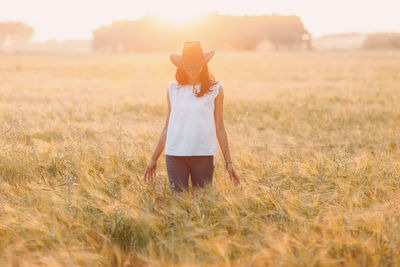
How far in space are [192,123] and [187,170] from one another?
1.51 ft

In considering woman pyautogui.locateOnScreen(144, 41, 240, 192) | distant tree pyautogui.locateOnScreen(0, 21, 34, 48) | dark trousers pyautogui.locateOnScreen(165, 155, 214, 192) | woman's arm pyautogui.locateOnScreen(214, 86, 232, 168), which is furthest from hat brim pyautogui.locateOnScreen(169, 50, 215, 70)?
distant tree pyautogui.locateOnScreen(0, 21, 34, 48)

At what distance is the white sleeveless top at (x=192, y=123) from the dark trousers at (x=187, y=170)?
11cm

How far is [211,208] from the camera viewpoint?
314 centimetres

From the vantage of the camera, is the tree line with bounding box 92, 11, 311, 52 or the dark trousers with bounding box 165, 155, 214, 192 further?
the tree line with bounding box 92, 11, 311, 52

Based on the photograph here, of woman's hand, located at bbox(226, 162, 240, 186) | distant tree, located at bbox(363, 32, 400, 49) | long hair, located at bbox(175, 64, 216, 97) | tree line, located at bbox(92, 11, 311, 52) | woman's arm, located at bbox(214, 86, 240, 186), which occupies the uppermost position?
tree line, located at bbox(92, 11, 311, 52)

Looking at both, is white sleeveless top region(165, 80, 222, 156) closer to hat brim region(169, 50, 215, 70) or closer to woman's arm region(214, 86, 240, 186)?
woman's arm region(214, 86, 240, 186)

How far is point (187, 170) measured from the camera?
339 cm

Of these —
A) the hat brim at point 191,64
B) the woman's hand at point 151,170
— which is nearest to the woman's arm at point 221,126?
the hat brim at point 191,64

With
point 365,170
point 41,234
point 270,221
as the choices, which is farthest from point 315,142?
point 41,234

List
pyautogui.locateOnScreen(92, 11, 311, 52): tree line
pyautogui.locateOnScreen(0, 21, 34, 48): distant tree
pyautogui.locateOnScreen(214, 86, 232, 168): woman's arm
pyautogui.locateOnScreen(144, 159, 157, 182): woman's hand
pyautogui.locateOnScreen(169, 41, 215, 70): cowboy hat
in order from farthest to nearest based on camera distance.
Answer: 1. pyautogui.locateOnScreen(0, 21, 34, 48): distant tree
2. pyautogui.locateOnScreen(92, 11, 311, 52): tree line
3. pyautogui.locateOnScreen(144, 159, 157, 182): woman's hand
4. pyautogui.locateOnScreen(214, 86, 232, 168): woman's arm
5. pyautogui.locateOnScreen(169, 41, 215, 70): cowboy hat

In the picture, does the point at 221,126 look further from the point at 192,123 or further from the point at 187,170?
the point at 187,170

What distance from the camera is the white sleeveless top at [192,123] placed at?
10.4ft

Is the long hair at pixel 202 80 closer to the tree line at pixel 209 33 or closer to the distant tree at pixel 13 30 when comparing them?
the tree line at pixel 209 33

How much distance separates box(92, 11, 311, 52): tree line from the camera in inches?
3428
